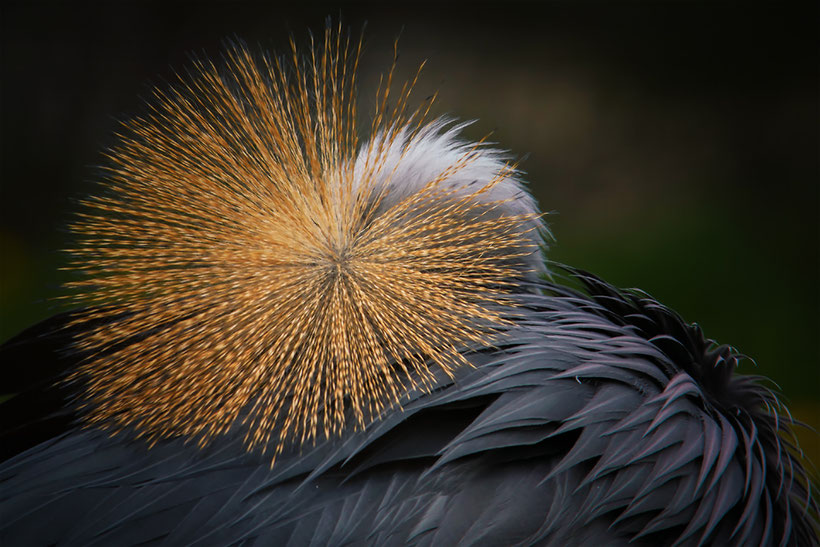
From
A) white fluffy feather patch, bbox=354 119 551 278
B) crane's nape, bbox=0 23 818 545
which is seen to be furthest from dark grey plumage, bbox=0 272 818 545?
white fluffy feather patch, bbox=354 119 551 278

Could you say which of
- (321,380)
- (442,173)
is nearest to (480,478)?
(321,380)

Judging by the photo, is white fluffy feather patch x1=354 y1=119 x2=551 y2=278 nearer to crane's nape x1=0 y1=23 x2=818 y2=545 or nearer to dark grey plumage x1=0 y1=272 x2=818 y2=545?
crane's nape x1=0 y1=23 x2=818 y2=545

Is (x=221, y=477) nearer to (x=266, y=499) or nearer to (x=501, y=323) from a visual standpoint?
(x=266, y=499)

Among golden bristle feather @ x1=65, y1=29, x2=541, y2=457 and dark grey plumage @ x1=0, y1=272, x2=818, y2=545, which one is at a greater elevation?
golden bristle feather @ x1=65, y1=29, x2=541, y2=457

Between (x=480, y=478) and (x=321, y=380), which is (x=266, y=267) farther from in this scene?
(x=480, y=478)

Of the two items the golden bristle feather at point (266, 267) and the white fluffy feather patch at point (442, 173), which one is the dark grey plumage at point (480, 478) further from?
the white fluffy feather patch at point (442, 173)

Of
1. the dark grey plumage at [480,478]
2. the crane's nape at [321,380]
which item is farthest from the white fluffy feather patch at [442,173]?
the dark grey plumage at [480,478]

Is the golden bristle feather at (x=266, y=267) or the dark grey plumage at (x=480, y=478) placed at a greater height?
the golden bristle feather at (x=266, y=267)
